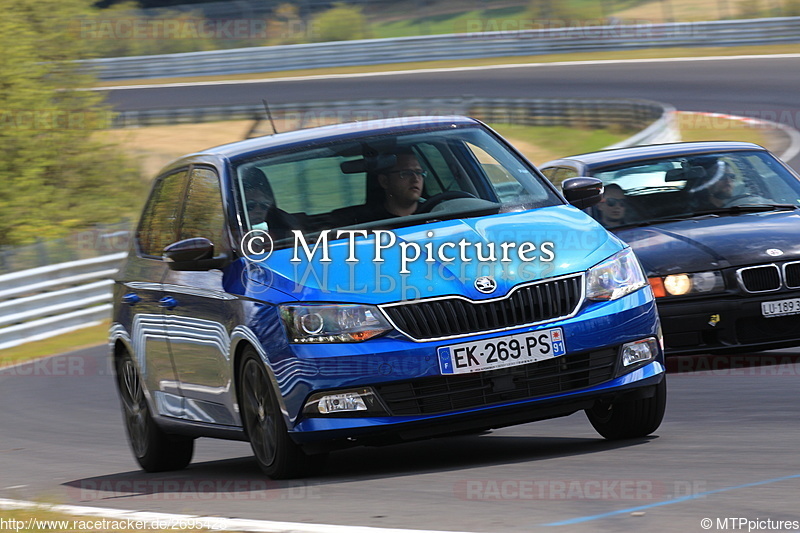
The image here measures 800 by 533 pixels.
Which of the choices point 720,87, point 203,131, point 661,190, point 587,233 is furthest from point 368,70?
point 587,233

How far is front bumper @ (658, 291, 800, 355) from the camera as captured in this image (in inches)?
335

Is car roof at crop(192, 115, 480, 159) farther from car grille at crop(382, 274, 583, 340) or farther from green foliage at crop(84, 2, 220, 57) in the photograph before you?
green foliage at crop(84, 2, 220, 57)

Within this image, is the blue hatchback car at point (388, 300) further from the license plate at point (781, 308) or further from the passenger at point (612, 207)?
the passenger at point (612, 207)

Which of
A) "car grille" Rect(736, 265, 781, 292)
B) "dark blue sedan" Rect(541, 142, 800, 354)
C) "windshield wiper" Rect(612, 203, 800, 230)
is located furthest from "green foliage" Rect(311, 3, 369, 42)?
"car grille" Rect(736, 265, 781, 292)

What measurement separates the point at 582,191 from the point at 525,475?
1.99 meters

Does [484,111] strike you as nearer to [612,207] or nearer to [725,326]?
[612,207]

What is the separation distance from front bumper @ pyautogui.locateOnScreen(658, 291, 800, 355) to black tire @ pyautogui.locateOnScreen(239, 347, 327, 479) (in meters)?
3.17

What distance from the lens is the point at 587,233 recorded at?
21.0 feet

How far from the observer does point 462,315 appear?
5820 millimetres

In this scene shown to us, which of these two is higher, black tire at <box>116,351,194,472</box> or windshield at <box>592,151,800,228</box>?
windshield at <box>592,151,800,228</box>

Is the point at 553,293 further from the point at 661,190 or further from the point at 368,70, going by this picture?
the point at 368,70

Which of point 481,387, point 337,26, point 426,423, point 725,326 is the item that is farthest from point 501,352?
point 337,26

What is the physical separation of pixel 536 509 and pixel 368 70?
36451 mm

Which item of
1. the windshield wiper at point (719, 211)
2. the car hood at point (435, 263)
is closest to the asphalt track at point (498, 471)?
the car hood at point (435, 263)
